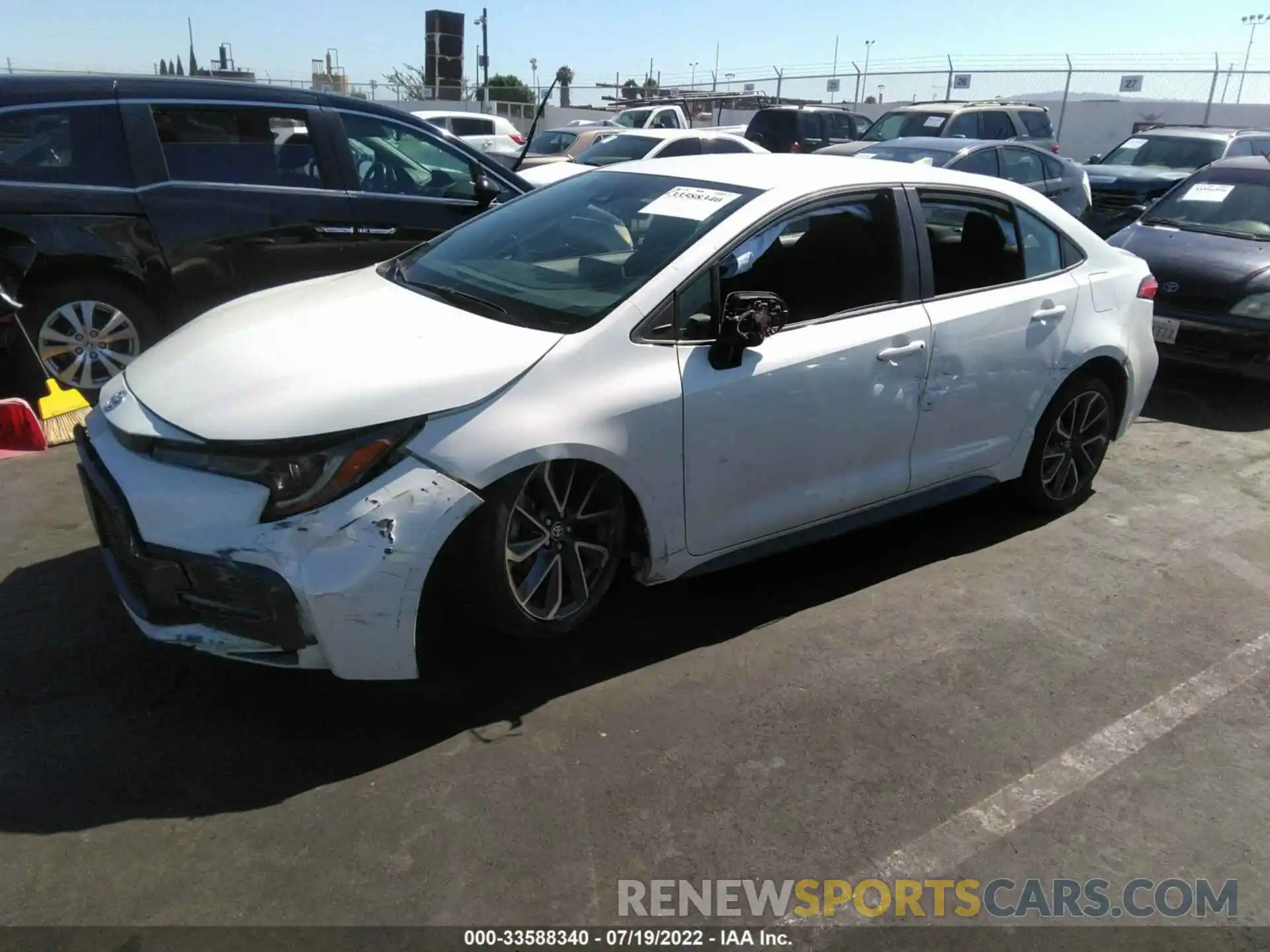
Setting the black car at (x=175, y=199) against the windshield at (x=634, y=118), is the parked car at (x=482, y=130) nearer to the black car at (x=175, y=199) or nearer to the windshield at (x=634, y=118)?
the windshield at (x=634, y=118)

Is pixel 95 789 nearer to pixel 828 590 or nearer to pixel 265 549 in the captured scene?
pixel 265 549

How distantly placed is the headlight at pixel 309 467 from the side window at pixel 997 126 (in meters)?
15.4

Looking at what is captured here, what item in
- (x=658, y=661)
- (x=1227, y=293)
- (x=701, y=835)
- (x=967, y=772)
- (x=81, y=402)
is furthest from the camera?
(x=1227, y=293)

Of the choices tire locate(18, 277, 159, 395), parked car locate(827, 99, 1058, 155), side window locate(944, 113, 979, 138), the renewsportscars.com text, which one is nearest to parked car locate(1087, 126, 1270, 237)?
parked car locate(827, 99, 1058, 155)

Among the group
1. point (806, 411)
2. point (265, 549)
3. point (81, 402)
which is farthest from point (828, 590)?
point (81, 402)

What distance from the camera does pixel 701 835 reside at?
2.75m

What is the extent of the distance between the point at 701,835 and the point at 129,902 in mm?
1422

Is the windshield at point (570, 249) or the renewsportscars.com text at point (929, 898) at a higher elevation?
the windshield at point (570, 249)

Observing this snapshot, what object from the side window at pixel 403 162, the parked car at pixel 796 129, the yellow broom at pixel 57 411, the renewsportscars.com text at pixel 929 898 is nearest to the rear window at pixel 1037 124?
the parked car at pixel 796 129

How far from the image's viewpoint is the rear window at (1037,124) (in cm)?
1686

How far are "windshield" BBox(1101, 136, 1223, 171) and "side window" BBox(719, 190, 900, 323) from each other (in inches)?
511

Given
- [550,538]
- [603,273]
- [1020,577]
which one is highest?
[603,273]

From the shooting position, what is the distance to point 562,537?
335 centimetres

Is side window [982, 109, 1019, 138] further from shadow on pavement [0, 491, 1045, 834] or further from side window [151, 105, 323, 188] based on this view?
shadow on pavement [0, 491, 1045, 834]
